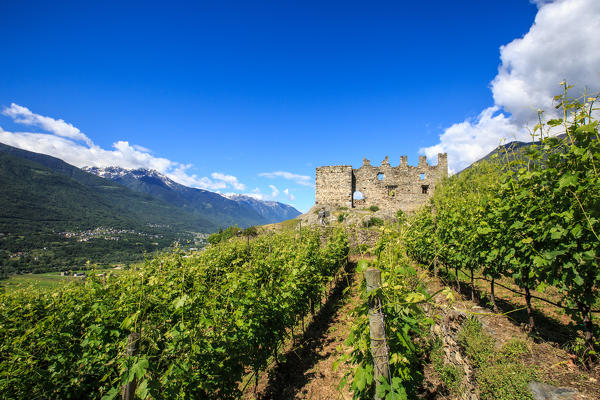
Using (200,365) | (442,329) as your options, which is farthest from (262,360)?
(442,329)

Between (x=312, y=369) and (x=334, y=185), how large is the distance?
2532 cm

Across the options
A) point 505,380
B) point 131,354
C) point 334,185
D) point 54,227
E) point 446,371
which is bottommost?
point 54,227

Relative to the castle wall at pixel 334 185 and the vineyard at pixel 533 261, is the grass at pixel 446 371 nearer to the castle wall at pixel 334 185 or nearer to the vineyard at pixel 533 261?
the vineyard at pixel 533 261

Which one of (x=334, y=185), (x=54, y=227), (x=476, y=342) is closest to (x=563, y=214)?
(x=476, y=342)

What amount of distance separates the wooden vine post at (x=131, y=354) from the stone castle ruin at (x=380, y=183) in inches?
1101

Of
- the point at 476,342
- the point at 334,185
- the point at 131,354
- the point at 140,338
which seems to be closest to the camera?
the point at 131,354

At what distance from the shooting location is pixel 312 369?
18.9ft

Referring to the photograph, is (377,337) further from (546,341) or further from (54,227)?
→ (54,227)

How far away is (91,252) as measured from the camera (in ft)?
274

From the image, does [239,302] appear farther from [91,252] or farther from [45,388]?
[91,252]

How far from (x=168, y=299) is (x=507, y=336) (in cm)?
555

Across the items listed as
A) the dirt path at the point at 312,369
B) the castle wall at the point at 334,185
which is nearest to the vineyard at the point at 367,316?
the dirt path at the point at 312,369

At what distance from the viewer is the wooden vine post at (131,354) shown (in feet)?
7.55

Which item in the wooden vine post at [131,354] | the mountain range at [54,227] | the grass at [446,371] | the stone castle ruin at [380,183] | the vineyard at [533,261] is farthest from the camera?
the mountain range at [54,227]
